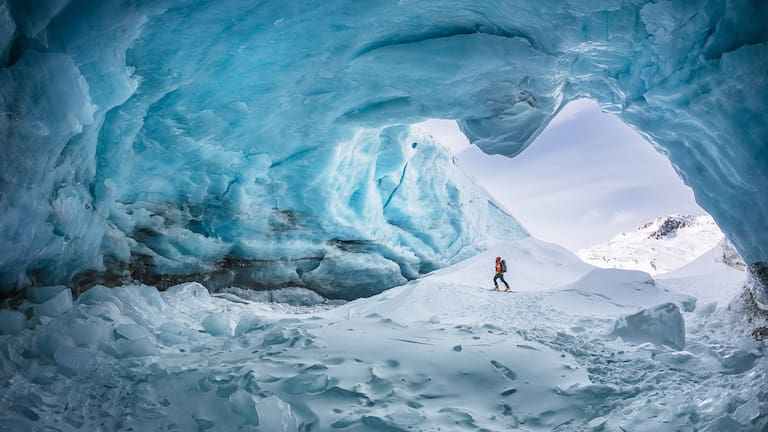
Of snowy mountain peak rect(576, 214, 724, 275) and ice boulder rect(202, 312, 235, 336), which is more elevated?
snowy mountain peak rect(576, 214, 724, 275)

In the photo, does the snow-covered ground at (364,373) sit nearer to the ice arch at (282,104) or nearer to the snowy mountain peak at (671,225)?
the ice arch at (282,104)

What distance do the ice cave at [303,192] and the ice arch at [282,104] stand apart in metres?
0.03

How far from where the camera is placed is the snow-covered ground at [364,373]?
Result: 8.80ft

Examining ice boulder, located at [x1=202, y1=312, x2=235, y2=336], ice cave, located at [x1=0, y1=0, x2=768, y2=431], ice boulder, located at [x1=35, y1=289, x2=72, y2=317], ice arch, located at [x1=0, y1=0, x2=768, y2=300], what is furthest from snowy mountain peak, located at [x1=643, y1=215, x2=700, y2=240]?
ice boulder, located at [x1=35, y1=289, x2=72, y2=317]

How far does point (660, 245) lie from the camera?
20.2 meters

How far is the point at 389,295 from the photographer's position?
773cm

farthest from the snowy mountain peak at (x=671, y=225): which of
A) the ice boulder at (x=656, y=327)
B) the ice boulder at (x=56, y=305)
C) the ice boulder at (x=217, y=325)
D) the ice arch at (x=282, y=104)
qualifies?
the ice boulder at (x=56, y=305)

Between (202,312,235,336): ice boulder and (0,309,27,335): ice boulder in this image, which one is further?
(202,312,235,336): ice boulder

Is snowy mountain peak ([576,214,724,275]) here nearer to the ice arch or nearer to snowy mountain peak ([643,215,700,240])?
snowy mountain peak ([643,215,700,240])

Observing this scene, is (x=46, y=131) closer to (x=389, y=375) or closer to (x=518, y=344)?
(x=389, y=375)

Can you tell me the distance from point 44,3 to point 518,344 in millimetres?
4325

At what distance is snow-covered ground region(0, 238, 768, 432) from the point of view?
2.68 m

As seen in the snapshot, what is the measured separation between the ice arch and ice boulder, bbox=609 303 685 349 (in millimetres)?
1150

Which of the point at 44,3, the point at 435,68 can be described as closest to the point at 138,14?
the point at 44,3
